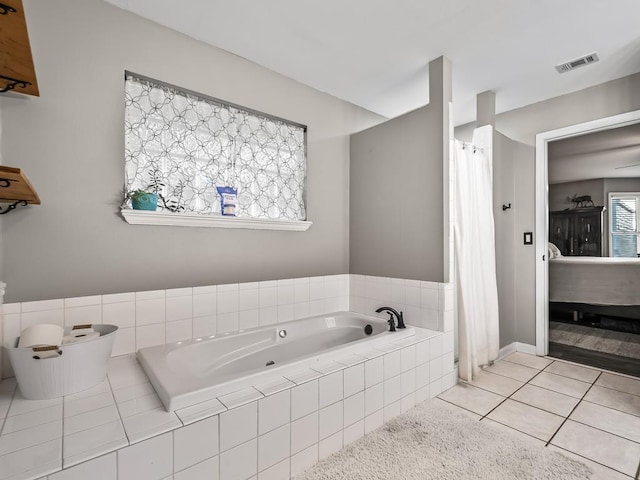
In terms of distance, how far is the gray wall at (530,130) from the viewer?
284 cm

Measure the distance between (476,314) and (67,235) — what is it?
287cm

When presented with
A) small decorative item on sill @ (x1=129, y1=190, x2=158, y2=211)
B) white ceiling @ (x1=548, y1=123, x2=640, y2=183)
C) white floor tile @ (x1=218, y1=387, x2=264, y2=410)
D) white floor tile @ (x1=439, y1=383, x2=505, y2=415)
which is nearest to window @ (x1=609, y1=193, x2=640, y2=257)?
white ceiling @ (x1=548, y1=123, x2=640, y2=183)

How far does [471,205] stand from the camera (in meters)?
2.66

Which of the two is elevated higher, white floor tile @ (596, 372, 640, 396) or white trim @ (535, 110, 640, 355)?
white trim @ (535, 110, 640, 355)

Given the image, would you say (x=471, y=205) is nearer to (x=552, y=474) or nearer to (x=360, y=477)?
(x=552, y=474)

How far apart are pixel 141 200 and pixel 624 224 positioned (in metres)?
7.25

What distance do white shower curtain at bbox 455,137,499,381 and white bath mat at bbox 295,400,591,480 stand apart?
0.73 meters

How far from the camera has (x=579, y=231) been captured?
18.6ft

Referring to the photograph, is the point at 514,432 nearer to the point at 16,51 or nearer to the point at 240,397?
the point at 240,397

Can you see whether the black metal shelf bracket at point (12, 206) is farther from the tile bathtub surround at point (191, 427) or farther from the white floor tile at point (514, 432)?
the white floor tile at point (514, 432)

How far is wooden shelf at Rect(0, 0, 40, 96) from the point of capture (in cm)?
103

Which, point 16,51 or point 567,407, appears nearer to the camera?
point 16,51

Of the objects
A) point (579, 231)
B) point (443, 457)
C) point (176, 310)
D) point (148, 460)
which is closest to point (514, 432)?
point (443, 457)

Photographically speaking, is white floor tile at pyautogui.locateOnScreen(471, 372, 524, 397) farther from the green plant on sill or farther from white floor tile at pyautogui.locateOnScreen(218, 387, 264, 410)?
the green plant on sill
